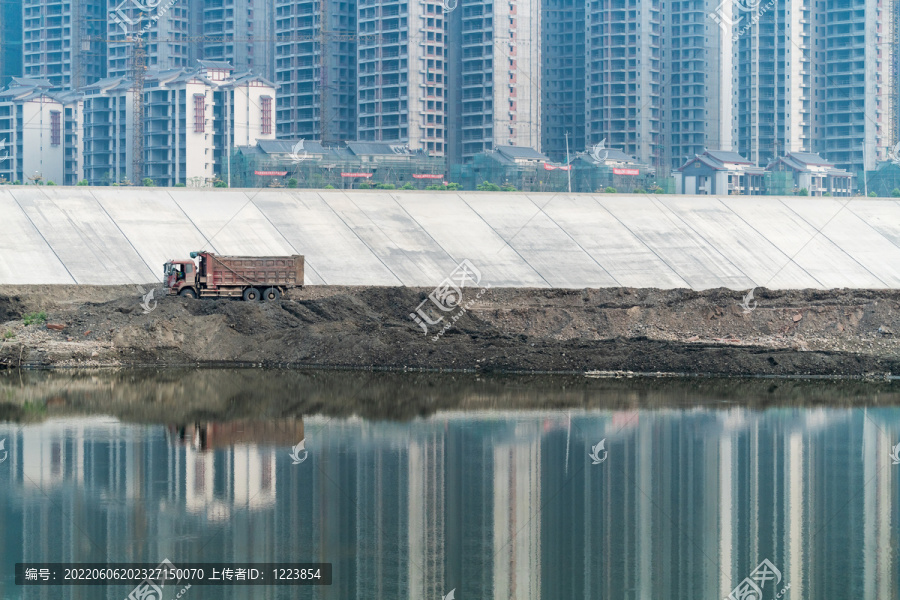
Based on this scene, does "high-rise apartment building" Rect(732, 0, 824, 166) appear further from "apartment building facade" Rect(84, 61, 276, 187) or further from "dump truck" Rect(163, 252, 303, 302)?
"dump truck" Rect(163, 252, 303, 302)

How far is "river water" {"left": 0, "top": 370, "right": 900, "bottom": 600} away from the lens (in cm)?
1202

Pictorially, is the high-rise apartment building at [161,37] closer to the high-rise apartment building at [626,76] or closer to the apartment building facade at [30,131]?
the apartment building facade at [30,131]

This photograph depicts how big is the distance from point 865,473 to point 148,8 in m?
137

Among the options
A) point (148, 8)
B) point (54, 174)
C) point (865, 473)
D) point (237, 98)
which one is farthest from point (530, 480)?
point (148, 8)

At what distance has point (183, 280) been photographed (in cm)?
3859

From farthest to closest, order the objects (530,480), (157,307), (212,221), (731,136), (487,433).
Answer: (731,136) → (212,221) → (157,307) → (487,433) → (530,480)

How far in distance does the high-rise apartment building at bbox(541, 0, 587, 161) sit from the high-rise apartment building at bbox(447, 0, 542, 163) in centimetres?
1274

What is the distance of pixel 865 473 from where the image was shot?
17266 mm

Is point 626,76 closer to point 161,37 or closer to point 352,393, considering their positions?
point 161,37

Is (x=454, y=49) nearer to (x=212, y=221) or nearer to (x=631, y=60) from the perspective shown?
(x=631, y=60)
